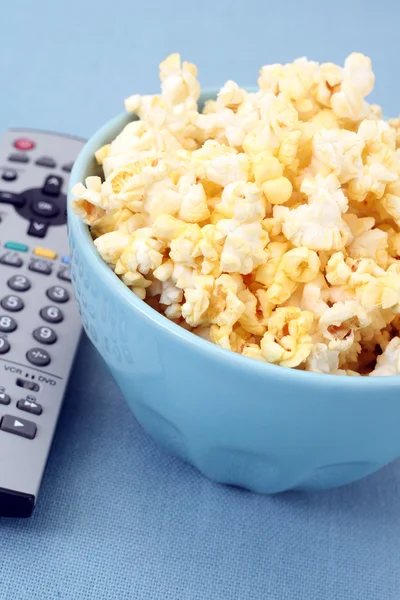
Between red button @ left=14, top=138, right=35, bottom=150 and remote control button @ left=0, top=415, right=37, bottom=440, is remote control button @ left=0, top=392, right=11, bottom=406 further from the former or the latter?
red button @ left=14, top=138, right=35, bottom=150

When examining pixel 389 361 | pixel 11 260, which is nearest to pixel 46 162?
pixel 11 260

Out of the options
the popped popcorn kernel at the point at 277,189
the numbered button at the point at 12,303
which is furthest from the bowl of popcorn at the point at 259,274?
the numbered button at the point at 12,303

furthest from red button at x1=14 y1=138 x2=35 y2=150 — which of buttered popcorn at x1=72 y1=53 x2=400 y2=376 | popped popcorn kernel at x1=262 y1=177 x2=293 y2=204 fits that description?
popped popcorn kernel at x1=262 y1=177 x2=293 y2=204

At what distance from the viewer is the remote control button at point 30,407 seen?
0.55m

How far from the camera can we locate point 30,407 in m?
0.56

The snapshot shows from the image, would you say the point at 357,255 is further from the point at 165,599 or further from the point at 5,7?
the point at 5,7

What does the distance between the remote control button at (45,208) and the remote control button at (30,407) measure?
0.20 metres

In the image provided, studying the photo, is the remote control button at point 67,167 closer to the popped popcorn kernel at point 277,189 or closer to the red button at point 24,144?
the red button at point 24,144

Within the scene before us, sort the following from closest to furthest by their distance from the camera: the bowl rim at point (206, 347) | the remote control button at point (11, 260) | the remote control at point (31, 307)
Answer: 1. the bowl rim at point (206, 347)
2. the remote control at point (31, 307)
3. the remote control button at point (11, 260)

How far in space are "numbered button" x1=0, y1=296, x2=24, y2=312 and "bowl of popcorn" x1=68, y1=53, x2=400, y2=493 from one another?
0.10 meters

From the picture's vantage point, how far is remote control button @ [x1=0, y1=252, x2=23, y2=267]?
0.64m

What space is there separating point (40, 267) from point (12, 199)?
0.08m

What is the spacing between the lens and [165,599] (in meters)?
0.51

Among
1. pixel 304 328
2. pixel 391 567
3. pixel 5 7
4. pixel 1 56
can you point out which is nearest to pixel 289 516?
pixel 391 567
